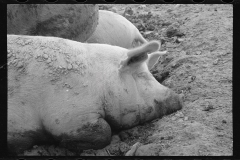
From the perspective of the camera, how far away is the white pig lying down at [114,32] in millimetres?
4637

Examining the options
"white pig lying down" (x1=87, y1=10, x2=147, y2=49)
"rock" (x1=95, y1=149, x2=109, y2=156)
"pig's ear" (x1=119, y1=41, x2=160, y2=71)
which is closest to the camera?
"rock" (x1=95, y1=149, x2=109, y2=156)

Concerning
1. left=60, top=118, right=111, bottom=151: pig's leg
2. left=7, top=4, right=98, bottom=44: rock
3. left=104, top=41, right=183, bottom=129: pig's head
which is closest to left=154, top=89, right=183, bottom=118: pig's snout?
left=104, top=41, right=183, bottom=129: pig's head

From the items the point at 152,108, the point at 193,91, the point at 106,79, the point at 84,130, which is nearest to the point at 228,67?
the point at 193,91

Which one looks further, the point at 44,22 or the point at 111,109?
the point at 44,22

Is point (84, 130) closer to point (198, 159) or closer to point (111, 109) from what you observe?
point (111, 109)

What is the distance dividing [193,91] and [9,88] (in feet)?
6.29

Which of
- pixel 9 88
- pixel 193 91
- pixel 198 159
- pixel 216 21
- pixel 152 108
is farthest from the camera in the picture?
pixel 216 21

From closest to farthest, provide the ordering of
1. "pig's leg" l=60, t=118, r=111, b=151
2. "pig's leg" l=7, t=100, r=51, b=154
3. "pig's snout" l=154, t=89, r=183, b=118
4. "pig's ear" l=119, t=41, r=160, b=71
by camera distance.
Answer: "pig's leg" l=7, t=100, r=51, b=154 < "pig's leg" l=60, t=118, r=111, b=151 < "pig's ear" l=119, t=41, r=160, b=71 < "pig's snout" l=154, t=89, r=183, b=118

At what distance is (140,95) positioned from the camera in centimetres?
326

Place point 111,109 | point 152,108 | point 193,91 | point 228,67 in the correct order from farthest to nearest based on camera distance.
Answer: point 228,67, point 193,91, point 152,108, point 111,109

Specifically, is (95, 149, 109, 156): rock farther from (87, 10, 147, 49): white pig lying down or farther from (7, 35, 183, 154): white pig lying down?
(87, 10, 147, 49): white pig lying down

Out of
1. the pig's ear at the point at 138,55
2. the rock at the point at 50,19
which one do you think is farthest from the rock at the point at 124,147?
the rock at the point at 50,19

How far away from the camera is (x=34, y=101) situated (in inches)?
110

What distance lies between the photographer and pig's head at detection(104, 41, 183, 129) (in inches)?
124
